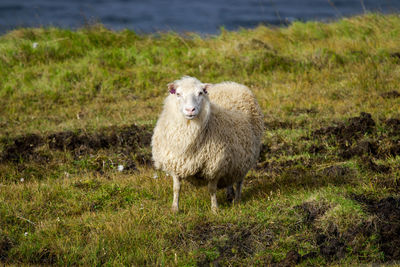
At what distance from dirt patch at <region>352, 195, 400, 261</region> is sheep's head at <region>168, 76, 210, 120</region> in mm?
2051

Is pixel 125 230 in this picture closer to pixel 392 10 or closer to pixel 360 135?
pixel 360 135

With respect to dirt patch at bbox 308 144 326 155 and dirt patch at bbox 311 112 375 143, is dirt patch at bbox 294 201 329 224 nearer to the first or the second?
dirt patch at bbox 308 144 326 155

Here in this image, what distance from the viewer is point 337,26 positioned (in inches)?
560

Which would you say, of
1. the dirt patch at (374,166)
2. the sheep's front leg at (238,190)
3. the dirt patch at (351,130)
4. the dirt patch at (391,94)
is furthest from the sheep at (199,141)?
the dirt patch at (391,94)

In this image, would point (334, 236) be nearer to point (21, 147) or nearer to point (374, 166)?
point (374, 166)

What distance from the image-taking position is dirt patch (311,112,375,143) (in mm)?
8461

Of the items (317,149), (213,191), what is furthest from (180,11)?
(213,191)

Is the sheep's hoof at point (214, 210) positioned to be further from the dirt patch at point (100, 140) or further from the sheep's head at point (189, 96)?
the dirt patch at point (100, 140)

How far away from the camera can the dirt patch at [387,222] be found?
5023mm

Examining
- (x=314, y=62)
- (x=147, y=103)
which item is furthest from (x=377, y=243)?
(x=314, y=62)

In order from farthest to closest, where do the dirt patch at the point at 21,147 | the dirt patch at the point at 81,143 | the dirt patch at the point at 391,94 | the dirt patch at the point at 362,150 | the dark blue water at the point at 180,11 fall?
the dark blue water at the point at 180,11 < the dirt patch at the point at 391,94 < the dirt patch at the point at 81,143 < the dirt patch at the point at 21,147 < the dirt patch at the point at 362,150

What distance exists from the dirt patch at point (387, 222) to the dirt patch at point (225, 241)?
110cm

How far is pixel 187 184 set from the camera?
712cm

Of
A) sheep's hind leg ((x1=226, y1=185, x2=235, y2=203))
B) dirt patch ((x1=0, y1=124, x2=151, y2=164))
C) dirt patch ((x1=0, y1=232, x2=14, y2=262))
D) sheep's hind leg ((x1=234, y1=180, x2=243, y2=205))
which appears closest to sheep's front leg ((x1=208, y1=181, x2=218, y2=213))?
sheep's hind leg ((x1=234, y1=180, x2=243, y2=205))
